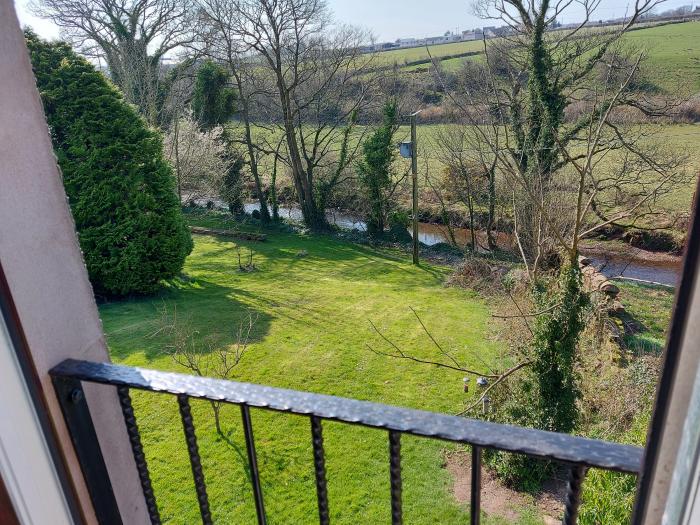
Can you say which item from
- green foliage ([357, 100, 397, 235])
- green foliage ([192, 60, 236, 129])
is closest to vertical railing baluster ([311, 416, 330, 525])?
green foliage ([357, 100, 397, 235])

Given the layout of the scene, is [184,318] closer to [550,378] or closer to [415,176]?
[550,378]

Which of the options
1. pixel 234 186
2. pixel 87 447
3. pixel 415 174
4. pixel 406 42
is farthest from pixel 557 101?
pixel 87 447

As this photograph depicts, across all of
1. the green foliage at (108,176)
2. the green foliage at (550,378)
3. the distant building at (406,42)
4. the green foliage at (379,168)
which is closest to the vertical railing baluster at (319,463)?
the green foliage at (550,378)

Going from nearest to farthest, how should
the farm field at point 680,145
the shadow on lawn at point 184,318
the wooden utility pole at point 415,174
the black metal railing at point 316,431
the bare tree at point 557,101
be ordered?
the black metal railing at point 316,431 < the shadow on lawn at point 184,318 < the bare tree at point 557,101 < the farm field at point 680,145 < the wooden utility pole at point 415,174

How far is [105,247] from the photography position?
8664 millimetres

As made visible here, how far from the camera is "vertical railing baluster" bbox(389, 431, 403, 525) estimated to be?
38.4 inches

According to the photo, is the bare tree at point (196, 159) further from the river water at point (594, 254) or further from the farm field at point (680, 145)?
the farm field at point (680, 145)

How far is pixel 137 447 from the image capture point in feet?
4.34

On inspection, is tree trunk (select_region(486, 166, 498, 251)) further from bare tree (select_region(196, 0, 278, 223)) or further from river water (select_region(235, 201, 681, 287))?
bare tree (select_region(196, 0, 278, 223))

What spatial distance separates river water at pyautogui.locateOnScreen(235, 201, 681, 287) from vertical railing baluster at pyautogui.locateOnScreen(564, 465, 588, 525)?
6.76m

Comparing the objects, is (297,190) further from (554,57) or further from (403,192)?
(554,57)

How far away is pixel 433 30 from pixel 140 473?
9441 mm

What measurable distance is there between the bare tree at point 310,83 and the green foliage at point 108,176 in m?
7.86

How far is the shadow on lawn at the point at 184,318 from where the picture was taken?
7211 millimetres
